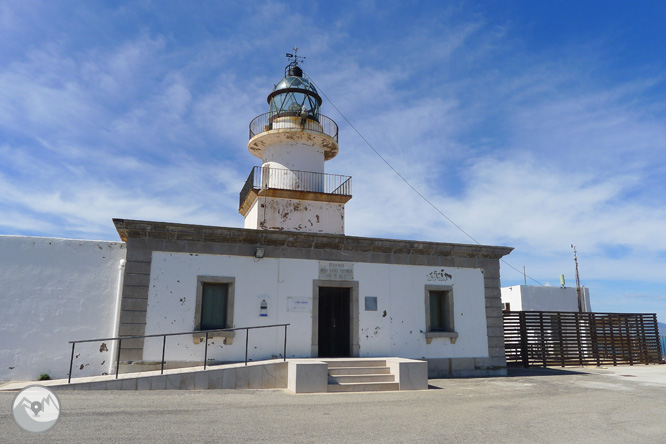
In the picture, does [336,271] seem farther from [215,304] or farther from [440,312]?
[440,312]

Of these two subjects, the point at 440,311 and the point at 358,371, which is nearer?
the point at 358,371

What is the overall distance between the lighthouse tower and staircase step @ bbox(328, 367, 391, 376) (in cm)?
636

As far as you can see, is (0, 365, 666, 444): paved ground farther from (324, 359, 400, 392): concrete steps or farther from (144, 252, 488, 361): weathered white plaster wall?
(144, 252, 488, 361): weathered white plaster wall

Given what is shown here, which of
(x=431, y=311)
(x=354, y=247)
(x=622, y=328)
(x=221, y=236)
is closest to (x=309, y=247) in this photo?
(x=354, y=247)

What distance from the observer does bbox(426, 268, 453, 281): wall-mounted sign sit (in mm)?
13523

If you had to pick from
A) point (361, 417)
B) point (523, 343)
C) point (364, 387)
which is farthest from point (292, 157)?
point (361, 417)

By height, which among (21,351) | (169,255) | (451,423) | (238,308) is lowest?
(451,423)

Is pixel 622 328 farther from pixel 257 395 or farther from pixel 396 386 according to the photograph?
pixel 257 395

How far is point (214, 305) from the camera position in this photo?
11.7 meters

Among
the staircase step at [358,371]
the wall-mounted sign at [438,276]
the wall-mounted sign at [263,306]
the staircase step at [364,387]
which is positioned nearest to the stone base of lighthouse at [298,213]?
the wall-mounted sign at [438,276]

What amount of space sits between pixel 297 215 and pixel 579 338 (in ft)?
34.9

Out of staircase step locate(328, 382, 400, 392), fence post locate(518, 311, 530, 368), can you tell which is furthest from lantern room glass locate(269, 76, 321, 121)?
staircase step locate(328, 382, 400, 392)

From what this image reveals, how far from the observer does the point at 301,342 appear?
39.2ft

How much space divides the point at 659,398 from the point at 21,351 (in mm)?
13227
